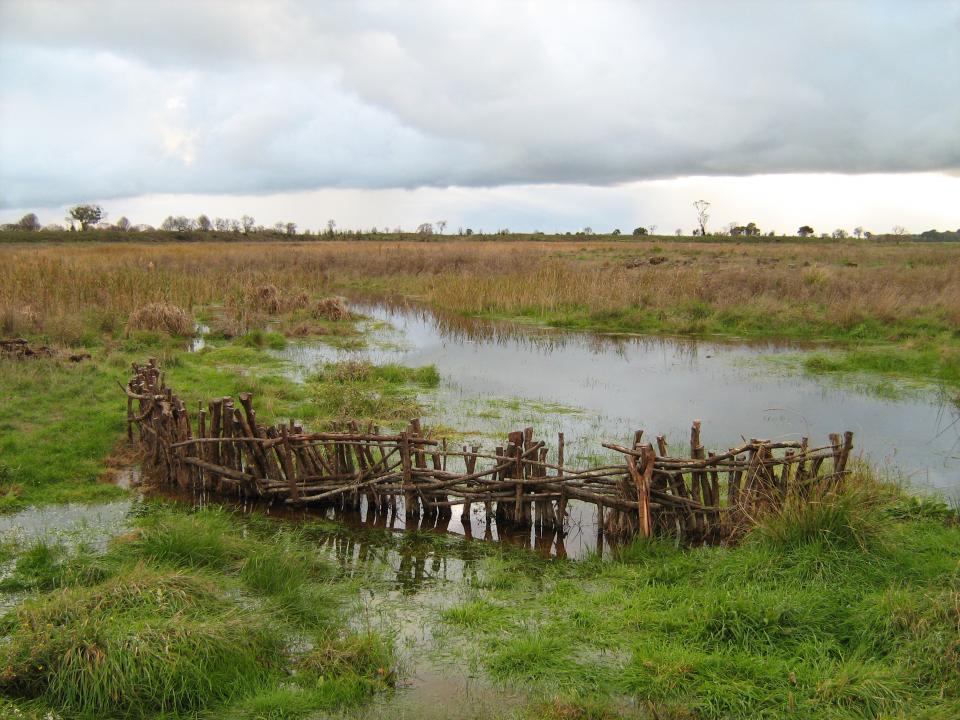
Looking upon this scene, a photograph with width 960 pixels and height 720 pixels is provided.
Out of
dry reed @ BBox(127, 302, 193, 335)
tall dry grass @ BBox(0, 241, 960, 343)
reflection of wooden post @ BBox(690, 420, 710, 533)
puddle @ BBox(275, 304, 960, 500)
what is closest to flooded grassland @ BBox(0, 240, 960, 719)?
puddle @ BBox(275, 304, 960, 500)

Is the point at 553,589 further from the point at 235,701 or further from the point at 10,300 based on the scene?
the point at 10,300

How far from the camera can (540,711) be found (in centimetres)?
404

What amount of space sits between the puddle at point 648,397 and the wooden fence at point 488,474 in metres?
2.21

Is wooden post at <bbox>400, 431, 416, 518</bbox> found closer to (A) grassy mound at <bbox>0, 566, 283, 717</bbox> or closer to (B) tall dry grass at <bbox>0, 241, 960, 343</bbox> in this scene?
(A) grassy mound at <bbox>0, 566, 283, 717</bbox>

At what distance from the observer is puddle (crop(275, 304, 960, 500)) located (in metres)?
9.73

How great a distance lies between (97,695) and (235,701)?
0.71 metres

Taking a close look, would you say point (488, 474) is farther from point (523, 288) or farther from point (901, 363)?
point (523, 288)

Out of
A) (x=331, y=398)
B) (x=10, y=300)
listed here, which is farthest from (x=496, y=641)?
(x=10, y=300)

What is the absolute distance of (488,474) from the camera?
6.64 meters

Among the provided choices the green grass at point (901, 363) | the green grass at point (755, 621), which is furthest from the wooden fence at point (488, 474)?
the green grass at point (901, 363)

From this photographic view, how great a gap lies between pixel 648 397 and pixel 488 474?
618cm

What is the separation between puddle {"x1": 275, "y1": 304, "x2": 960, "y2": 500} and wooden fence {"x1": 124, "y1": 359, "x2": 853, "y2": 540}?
2211mm

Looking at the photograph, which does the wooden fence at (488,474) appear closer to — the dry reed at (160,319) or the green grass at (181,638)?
the green grass at (181,638)

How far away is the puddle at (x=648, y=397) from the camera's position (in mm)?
9734
